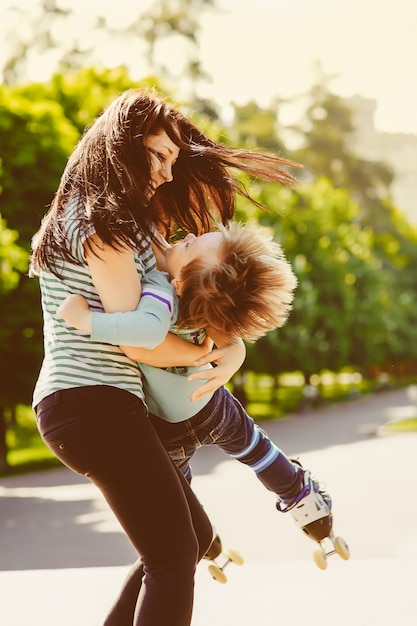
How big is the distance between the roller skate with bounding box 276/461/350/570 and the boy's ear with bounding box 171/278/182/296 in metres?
0.96

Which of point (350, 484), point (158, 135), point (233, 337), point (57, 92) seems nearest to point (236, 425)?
point (233, 337)

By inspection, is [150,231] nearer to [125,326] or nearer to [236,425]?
[125,326]

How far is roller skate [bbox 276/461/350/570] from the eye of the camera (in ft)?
11.7

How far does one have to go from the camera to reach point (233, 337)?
121 inches

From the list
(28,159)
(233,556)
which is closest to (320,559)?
(233,556)

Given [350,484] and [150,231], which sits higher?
[150,231]

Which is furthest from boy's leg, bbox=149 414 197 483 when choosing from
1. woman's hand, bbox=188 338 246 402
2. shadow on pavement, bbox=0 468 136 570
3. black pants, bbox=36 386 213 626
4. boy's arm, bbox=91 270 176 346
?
shadow on pavement, bbox=0 468 136 570

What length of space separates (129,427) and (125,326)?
280 mm

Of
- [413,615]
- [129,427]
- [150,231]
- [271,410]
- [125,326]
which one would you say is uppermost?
[150,231]

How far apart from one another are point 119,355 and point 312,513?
42.0 inches

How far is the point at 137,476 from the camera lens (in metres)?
2.78

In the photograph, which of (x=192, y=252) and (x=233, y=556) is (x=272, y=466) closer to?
(x=233, y=556)

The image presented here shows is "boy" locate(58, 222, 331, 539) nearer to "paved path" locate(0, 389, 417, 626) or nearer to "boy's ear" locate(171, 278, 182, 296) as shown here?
"boy's ear" locate(171, 278, 182, 296)

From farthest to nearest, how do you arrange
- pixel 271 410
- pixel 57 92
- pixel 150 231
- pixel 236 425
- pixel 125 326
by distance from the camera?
pixel 271 410, pixel 57 92, pixel 236 425, pixel 150 231, pixel 125 326
